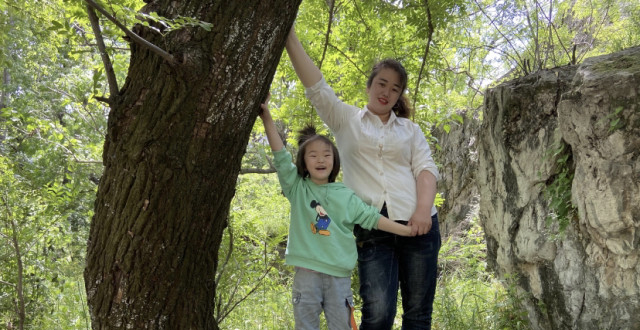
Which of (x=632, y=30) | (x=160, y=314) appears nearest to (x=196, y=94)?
(x=160, y=314)

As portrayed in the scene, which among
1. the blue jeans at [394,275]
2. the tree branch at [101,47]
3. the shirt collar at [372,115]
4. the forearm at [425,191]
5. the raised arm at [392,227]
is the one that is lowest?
the blue jeans at [394,275]

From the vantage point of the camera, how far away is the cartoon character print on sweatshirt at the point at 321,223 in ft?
7.09

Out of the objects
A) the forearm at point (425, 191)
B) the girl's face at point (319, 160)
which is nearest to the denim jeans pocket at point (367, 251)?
the forearm at point (425, 191)

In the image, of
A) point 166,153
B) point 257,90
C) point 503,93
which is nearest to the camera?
point 166,153

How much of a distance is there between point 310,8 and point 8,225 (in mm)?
2703

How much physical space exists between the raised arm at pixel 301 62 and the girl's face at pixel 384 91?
32 cm

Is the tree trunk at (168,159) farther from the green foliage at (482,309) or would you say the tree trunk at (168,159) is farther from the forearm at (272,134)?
the green foliage at (482,309)

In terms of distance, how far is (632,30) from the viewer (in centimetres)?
546

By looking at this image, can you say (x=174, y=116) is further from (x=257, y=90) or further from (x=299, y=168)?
(x=299, y=168)

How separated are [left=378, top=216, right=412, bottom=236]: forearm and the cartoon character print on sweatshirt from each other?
24 cm

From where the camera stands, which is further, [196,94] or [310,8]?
[310,8]

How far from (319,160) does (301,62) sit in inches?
18.0

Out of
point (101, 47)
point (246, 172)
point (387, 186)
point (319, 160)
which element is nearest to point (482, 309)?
point (246, 172)

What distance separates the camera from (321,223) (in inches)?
85.5
